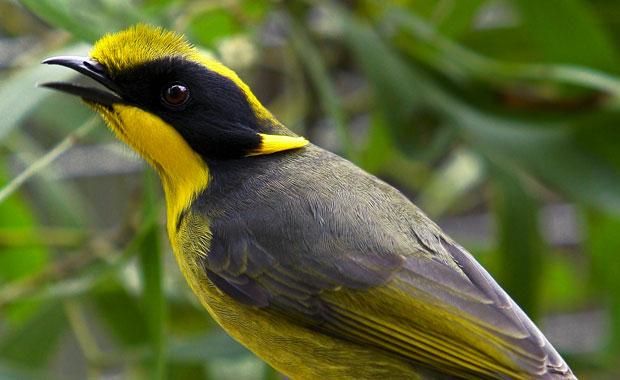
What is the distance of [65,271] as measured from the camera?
2.57 meters

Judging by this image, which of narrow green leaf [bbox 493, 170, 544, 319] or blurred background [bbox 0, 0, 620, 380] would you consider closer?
blurred background [bbox 0, 0, 620, 380]

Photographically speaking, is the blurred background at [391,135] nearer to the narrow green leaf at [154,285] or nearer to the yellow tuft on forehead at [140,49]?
the narrow green leaf at [154,285]

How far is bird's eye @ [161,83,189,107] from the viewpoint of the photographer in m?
1.85

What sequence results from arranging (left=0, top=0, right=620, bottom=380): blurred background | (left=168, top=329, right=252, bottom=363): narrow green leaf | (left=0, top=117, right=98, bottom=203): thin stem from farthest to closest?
1. (left=0, top=0, right=620, bottom=380): blurred background
2. (left=168, top=329, right=252, bottom=363): narrow green leaf
3. (left=0, top=117, right=98, bottom=203): thin stem

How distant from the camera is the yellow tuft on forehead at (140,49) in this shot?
1813 millimetres

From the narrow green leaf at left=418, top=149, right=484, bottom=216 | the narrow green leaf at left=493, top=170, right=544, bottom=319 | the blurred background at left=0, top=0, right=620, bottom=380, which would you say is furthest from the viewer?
the narrow green leaf at left=418, top=149, right=484, bottom=216

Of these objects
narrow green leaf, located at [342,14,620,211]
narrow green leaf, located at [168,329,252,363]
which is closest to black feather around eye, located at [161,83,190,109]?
narrow green leaf, located at [168,329,252,363]

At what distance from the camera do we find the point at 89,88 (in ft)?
5.94

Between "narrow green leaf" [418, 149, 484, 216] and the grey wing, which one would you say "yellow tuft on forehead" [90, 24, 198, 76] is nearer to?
the grey wing

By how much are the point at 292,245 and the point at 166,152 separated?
0.27 m

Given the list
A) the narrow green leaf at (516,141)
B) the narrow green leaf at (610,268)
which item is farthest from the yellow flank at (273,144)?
the narrow green leaf at (610,268)

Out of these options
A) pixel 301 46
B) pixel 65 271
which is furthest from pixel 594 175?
pixel 65 271

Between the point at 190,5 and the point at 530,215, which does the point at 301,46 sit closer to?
the point at 190,5

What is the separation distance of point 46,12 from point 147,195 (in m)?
0.40
